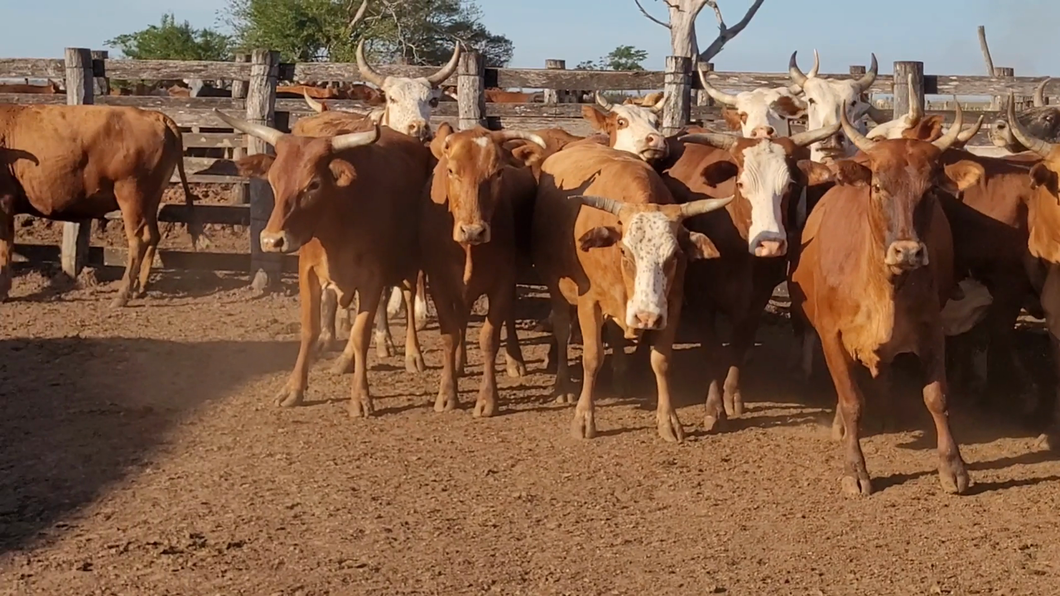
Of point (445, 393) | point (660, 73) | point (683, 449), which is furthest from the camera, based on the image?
point (660, 73)

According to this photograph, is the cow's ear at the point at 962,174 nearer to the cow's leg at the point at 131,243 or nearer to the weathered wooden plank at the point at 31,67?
the cow's leg at the point at 131,243

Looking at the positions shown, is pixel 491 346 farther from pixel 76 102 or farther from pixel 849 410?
pixel 76 102

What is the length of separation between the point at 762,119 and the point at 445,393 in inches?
141

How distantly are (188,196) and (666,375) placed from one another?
6.37 m

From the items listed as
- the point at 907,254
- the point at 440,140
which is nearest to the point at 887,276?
the point at 907,254

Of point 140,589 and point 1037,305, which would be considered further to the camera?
point 1037,305

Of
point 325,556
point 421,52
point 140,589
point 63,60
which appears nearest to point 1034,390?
point 325,556

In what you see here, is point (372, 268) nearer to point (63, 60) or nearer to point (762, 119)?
point (762, 119)

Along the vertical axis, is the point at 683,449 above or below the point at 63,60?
below

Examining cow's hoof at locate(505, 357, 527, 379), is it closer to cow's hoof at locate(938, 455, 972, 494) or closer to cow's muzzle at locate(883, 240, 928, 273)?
cow's hoof at locate(938, 455, 972, 494)

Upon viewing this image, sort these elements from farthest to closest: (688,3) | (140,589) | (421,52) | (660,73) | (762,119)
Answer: (421,52) < (688,3) < (660,73) < (762,119) < (140,589)

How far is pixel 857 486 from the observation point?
6.79 m

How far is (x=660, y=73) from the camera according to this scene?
1241 centimetres

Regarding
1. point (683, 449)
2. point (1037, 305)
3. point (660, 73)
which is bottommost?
point (683, 449)
